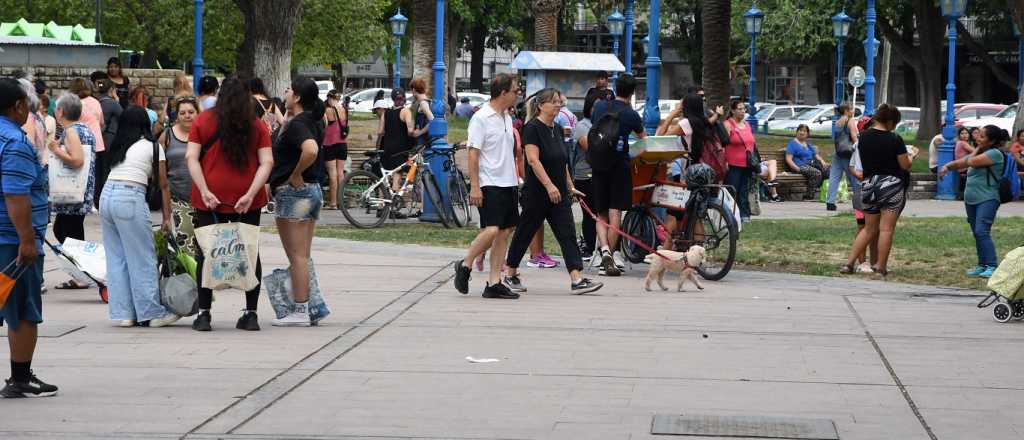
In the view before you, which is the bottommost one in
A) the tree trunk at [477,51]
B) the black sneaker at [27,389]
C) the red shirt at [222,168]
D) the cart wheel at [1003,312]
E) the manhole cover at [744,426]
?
the manhole cover at [744,426]

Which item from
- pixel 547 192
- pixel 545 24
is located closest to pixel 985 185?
pixel 547 192

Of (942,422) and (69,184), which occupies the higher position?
(69,184)

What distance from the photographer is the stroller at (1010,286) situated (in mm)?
10227

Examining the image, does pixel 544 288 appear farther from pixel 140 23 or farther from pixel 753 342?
pixel 140 23

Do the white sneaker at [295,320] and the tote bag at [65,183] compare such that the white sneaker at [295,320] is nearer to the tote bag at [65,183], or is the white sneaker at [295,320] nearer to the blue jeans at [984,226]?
the tote bag at [65,183]

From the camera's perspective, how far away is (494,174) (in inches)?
445

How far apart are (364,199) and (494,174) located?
6.81m

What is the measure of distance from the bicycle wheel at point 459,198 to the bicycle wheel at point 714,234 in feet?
17.0

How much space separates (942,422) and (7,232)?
13.7 feet

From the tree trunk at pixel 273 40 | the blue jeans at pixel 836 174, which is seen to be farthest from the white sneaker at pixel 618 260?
the tree trunk at pixel 273 40

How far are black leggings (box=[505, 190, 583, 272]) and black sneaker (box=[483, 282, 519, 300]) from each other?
498mm

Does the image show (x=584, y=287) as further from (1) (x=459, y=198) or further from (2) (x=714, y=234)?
(1) (x=459, y=198)

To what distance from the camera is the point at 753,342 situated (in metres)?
9.35

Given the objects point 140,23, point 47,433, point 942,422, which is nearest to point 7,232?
point 47,433
